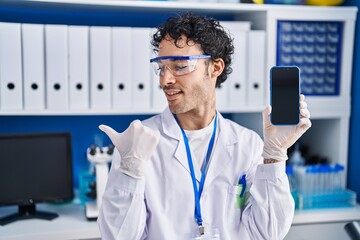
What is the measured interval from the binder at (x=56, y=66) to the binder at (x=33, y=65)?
0.07ft

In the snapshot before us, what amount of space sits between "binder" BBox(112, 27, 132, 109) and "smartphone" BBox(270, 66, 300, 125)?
0.83 meters

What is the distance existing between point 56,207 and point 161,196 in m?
0.85

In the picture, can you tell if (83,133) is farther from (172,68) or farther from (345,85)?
(345,85)

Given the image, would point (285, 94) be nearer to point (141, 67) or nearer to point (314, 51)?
point (141, 67)

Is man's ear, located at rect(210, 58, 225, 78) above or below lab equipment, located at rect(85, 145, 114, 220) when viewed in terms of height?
above

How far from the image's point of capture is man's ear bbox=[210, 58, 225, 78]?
1.51 meters

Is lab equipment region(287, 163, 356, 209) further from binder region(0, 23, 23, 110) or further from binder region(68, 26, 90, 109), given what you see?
binder region(0, 23, 23, 110)

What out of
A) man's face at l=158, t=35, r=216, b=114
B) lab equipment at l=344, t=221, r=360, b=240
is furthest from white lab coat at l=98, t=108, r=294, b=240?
lab equipment at l=344, t=221, r=360, b=240

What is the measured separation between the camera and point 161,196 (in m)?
Result: 1.44

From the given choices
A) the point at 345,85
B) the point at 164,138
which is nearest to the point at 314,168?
the point at 345,85

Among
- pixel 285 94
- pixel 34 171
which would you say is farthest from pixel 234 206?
pixel 34 171

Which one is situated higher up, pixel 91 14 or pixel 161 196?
pixel 91 14

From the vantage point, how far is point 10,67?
1853mm

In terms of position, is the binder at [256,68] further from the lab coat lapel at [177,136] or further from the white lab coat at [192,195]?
the lab coat lapel at [177,136]
